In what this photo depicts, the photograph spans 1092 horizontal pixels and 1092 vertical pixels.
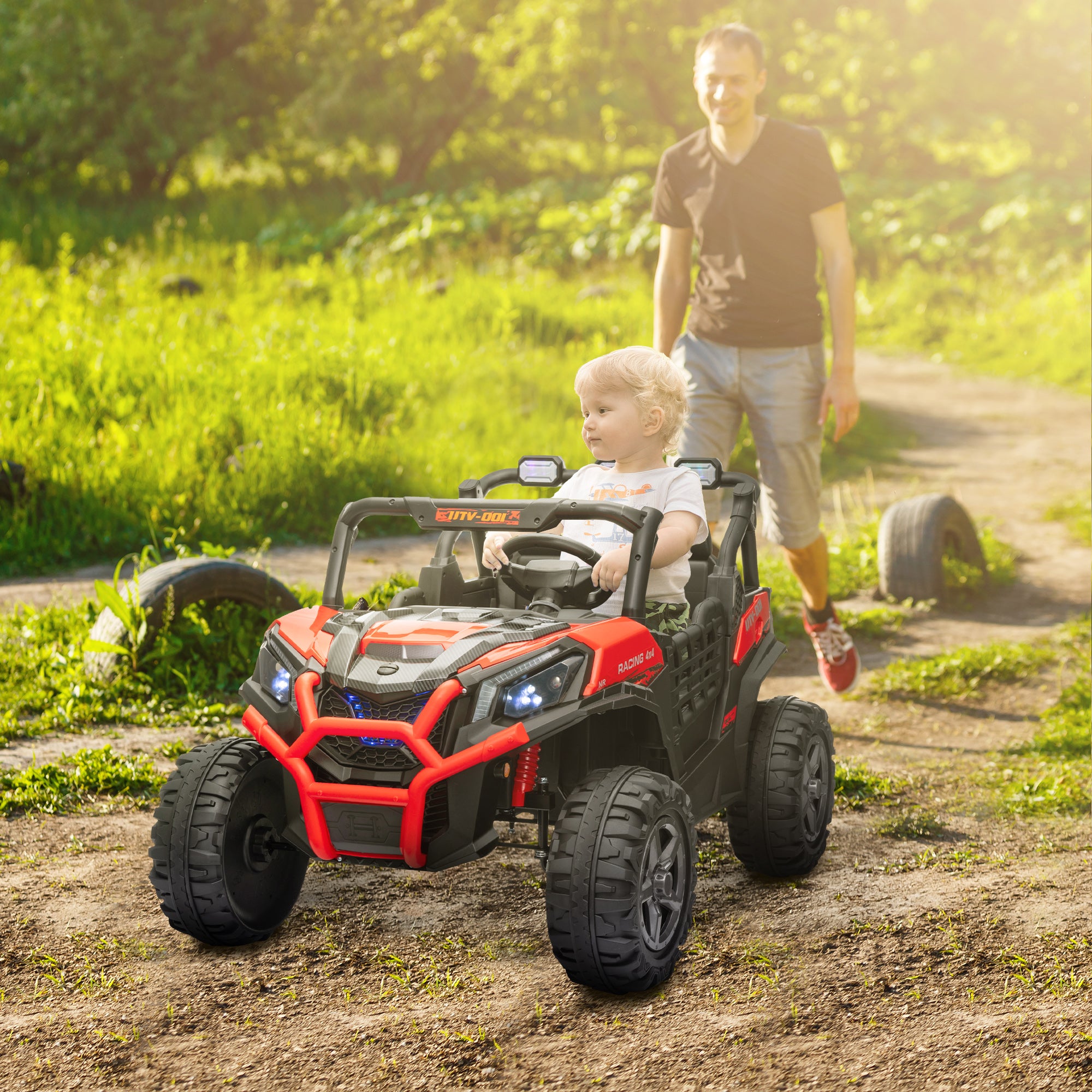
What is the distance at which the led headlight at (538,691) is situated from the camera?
2742mm

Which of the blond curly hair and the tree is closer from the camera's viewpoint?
the blond curly hair

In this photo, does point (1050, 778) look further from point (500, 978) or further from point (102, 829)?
point (102, 829)

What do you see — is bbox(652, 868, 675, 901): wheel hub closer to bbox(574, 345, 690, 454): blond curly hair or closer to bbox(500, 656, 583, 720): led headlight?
bbox(500, 656, 583, 720): led headlight

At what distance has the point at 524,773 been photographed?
113 inches

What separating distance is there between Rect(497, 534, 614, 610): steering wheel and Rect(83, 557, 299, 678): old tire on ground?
2.28 meters

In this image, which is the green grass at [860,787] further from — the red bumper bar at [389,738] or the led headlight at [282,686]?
the led headlight at [282,686]

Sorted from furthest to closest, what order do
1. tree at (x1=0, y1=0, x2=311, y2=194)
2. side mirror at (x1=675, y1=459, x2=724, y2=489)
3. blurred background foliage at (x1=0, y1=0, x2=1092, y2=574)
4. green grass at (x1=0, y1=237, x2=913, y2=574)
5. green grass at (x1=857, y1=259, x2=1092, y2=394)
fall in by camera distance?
tree at (x1=0, y1=0, x2=311, y2=194), green grass at (x1=857, y1=259, x2=1092, y2=394), blurred background foliage at (x1=0, y1=0, x2=1092, y2=574), green grass at (x1=0, y1=237, x2=913, y2=574), side mirror at (x1=675, y1=459, x2=724, y2=489)

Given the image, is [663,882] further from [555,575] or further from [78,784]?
[78,784]

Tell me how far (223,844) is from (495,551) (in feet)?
3.31

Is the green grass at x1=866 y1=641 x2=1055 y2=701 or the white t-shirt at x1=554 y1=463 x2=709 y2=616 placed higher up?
the white t-shirt at x1=554 y1=463 x2=709 y2=616

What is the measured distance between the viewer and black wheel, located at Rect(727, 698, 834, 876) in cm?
345

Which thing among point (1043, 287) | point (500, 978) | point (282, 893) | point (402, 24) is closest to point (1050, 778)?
point (500, 978)

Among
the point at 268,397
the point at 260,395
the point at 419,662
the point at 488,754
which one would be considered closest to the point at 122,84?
the point at 268,397

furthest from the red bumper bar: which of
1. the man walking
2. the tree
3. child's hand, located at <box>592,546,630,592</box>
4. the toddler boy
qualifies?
the tree
